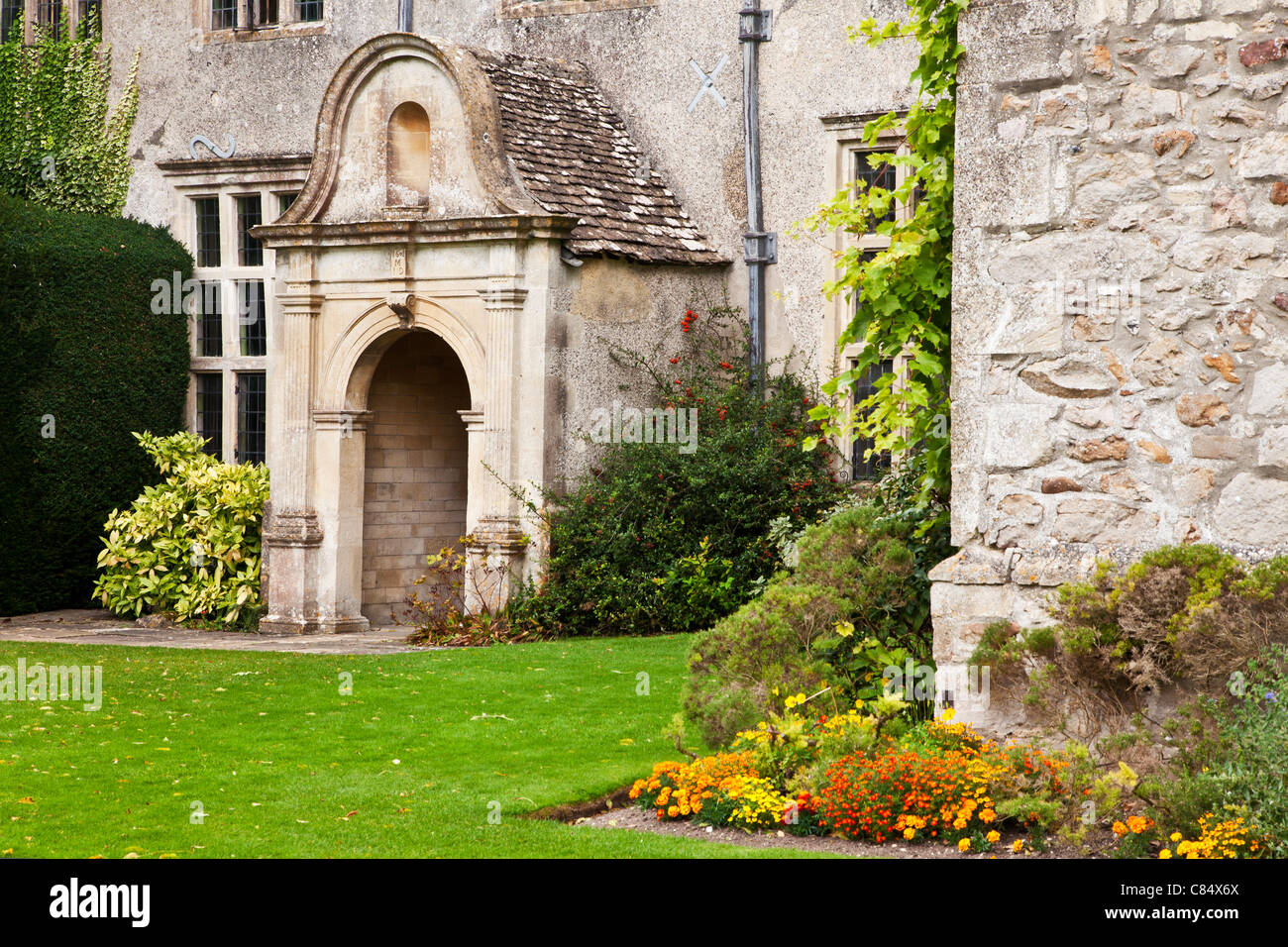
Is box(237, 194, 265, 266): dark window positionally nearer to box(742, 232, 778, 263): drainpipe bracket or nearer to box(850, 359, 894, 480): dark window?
box(742, 232, 778, 263): drainpipe bracket

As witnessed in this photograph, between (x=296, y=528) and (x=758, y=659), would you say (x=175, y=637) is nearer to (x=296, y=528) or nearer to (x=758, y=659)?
(x=296, y=528)

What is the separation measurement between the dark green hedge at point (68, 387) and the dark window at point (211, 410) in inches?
19.1

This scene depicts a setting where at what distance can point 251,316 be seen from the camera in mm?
16953

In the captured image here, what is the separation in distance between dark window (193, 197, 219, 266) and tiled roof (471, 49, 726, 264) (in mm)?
4247

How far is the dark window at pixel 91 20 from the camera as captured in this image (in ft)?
58.2

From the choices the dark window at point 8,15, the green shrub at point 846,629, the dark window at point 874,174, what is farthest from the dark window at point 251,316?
the green shrub at point 846,629

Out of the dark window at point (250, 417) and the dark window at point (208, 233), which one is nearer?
the dark window at point (250, 417)

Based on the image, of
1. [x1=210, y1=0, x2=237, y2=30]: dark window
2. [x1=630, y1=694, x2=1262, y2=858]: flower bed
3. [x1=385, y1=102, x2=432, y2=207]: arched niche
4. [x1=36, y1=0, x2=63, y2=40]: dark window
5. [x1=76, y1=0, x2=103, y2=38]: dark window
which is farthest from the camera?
[x1=36, y1=0, x2=63, y2=40]: dark window

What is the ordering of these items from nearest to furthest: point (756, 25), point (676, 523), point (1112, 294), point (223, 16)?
point (1112, 294)
point (676, 523)
point (756, 25)
point (223, 16)

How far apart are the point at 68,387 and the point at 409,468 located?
340cm

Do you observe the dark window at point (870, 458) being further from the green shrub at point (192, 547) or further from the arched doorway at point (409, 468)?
the green shrub at point (192, 547)

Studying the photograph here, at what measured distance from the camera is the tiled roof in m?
13.6

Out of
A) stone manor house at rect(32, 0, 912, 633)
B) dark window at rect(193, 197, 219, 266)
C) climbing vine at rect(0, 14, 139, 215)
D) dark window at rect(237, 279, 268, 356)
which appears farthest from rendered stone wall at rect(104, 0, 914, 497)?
dark window at rect(237, 279, 268, 356)

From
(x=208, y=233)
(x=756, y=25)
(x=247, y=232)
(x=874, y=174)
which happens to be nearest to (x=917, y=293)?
(x=874, y=174)
